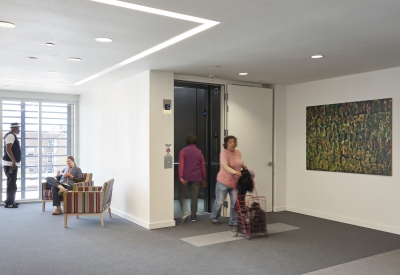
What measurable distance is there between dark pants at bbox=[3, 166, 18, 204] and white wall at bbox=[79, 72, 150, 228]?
1.55m

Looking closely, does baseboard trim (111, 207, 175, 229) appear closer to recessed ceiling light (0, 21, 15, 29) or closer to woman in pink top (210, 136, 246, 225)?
woman in pink top (210, 136, 246, 225)

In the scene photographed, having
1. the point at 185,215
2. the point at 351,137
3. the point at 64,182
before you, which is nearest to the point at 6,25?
the point at 64,182

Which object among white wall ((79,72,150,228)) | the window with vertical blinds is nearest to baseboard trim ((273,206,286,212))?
white wall ((79,72,150,228))

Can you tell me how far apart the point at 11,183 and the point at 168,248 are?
4927mm

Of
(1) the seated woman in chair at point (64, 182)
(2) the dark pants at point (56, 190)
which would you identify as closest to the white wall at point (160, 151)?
(1) the seated woman in chair at point (64, 182)

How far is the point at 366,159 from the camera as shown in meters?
6.52

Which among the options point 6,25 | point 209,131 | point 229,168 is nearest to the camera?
point 6,25

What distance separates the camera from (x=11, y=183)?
8.48 metres

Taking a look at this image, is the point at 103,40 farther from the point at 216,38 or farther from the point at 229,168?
the point at 229,168

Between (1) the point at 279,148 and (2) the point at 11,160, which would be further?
(2) the point at 11,160

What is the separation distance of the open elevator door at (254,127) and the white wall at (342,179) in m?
0.45

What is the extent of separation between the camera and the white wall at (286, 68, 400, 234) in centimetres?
617

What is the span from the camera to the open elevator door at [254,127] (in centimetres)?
746

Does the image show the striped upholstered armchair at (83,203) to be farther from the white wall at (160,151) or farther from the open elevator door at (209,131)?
the open elevator door at (209,131)
